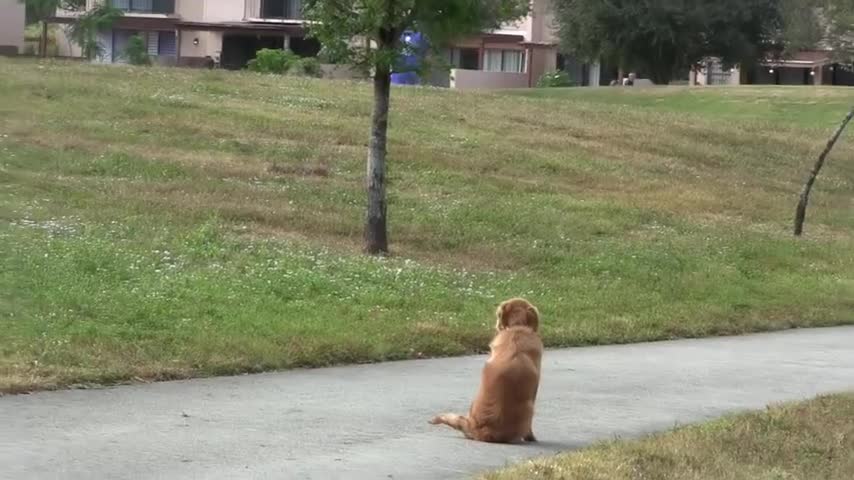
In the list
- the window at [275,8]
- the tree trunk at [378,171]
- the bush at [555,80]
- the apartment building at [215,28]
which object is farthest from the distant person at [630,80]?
the tree trunk at [378,171]

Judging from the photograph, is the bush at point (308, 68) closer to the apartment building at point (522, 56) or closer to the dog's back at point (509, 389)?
the apartment building at point (522, 56)

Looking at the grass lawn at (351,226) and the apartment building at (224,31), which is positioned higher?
the apartment building at (224,31)

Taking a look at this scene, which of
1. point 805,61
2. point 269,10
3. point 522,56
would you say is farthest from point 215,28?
point 805,61

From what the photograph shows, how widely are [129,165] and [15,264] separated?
7653 mm

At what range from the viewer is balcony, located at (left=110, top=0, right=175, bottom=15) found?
56688mm

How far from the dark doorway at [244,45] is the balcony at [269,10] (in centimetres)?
90

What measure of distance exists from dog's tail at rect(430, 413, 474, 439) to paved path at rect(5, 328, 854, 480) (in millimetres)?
60

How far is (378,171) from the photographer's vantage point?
16.8 m

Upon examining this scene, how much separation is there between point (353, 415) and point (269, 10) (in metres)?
49.2

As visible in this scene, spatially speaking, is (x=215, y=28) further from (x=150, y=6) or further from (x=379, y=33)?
(x=379, y=33)

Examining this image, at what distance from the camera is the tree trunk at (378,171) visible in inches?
656

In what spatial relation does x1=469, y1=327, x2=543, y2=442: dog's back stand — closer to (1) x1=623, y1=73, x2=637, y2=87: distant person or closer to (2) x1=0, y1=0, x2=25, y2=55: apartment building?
(2) x1=0, y1=0, x2=25, y2=55: apartment building

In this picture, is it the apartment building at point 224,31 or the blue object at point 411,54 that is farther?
the apartment building at point 224,31

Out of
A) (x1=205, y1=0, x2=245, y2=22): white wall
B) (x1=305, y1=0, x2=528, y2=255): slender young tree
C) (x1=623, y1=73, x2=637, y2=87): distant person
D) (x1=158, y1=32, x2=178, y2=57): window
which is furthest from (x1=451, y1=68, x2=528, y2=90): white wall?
(x1=305, y1=0, x2=528, y2=255): slender young tree
